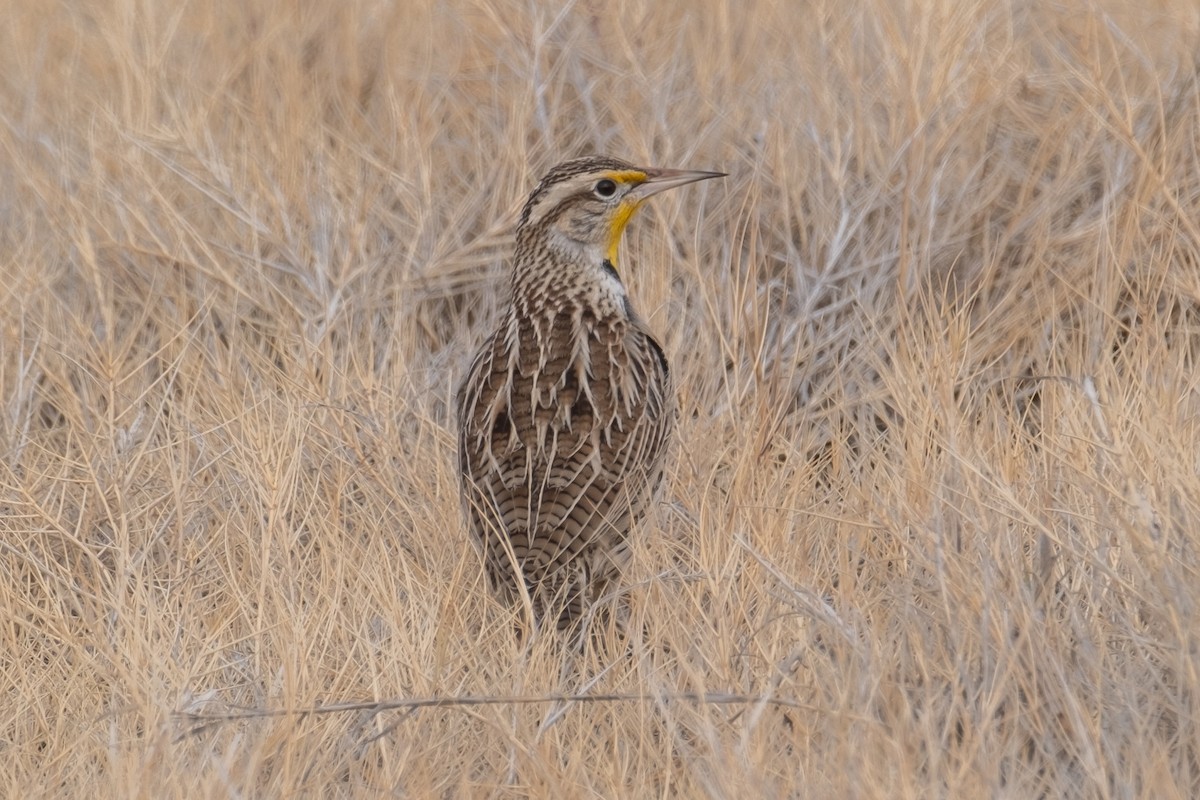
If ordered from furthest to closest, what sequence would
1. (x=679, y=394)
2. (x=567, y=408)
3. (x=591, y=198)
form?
(x=679, y=394) < (x=591, y=198) < (x=567, y=408)

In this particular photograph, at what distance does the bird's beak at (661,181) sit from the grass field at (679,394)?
0.74ft

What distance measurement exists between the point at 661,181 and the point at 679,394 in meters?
0.65

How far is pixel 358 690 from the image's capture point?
334cm

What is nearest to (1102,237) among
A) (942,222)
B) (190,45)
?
(942,222)

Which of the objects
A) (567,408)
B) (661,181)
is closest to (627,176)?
(661,181)

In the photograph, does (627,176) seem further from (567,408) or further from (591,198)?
(567,408)

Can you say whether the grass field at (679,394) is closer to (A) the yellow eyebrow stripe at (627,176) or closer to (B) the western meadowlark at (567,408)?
(B) the western meadowlark at (567,408)

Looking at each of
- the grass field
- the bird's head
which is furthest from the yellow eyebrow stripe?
the grass field

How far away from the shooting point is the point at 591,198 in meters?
4.14

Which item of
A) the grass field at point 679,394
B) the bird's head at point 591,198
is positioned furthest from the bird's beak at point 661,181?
the grass field at point 679,394

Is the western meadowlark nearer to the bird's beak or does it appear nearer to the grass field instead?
the bird's beak

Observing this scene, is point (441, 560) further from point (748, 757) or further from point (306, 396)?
point (748, 757)

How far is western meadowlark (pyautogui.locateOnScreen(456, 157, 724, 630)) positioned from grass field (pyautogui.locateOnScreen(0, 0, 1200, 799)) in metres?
0.13

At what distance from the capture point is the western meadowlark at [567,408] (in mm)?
3713
